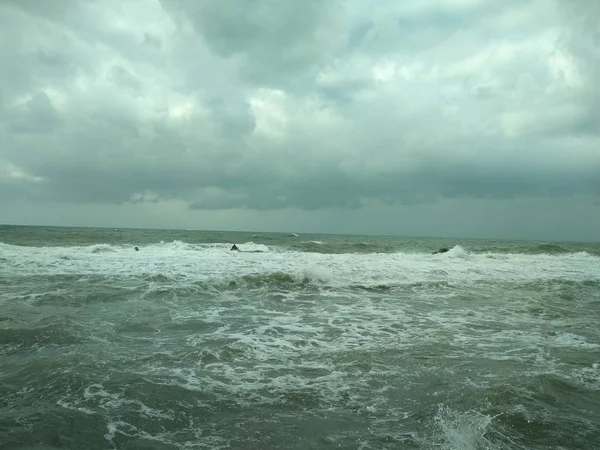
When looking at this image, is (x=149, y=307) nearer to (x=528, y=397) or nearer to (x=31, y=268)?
(x=528, y=397)

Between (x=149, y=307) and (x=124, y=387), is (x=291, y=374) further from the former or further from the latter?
(x=149, y=307)

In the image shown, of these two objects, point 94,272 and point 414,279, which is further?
point 414,279

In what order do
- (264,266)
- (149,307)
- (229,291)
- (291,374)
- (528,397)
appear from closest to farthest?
(528,397) → (291,374) → (149,307) → (229,291) → (264,266)

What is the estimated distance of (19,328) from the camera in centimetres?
741

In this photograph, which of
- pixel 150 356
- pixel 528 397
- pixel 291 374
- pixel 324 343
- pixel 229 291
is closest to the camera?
pixel 528 397

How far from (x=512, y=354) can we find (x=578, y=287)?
11.9m

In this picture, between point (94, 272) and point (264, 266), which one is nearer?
point (94, 272)

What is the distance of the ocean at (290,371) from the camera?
13.1 ft

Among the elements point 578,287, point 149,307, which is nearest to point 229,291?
point 149,307

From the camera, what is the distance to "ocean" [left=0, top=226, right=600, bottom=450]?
4.01 meters

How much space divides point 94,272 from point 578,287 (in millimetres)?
19128

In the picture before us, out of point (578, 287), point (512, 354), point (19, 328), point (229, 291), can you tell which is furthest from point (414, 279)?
point (19, 328)

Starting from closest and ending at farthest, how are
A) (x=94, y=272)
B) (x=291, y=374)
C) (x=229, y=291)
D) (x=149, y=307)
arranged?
(x=291, y=374), (x=149, y=307), (x=229, y=291), (x=94, y=272)

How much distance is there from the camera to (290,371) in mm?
5898
